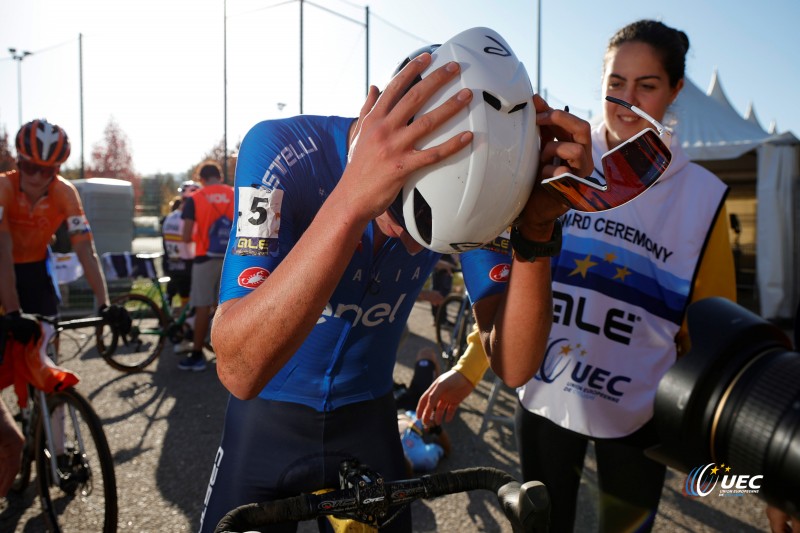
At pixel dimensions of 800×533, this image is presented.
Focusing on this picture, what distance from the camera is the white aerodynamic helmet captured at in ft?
3.55

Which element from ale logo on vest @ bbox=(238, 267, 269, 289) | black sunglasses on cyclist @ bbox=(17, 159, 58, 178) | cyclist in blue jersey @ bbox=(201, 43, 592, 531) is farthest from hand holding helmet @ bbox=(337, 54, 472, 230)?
black sunglasses on cyclist @ bbox=(17, 159, 58, 178)

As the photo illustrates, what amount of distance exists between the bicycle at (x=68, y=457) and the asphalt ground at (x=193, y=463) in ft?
0.71

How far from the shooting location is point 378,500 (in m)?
1.22

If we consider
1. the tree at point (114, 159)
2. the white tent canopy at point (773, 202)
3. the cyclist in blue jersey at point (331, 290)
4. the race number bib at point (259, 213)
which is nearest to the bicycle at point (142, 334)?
the cyclist in blue jersey at point (331, 290)

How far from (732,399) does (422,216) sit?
Answer: 664mm

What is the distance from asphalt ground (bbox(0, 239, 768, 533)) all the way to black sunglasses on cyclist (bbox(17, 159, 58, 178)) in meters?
2.23

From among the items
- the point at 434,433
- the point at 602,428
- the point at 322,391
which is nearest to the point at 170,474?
the point at 434,433

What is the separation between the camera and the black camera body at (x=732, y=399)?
2.64 ft

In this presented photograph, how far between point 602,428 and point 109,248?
13877 millimetres

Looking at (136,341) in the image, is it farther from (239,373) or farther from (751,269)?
(751,269)

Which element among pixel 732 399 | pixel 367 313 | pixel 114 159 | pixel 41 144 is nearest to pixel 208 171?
pixel 41 144

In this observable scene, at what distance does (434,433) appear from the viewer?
14.4 ft

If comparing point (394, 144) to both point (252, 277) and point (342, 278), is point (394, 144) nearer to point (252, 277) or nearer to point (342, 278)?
point (252, 277)

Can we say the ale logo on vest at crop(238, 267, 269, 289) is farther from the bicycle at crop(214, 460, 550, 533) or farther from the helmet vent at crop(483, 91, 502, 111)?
the helmet vent at crop(483, 91, 502, 111)
